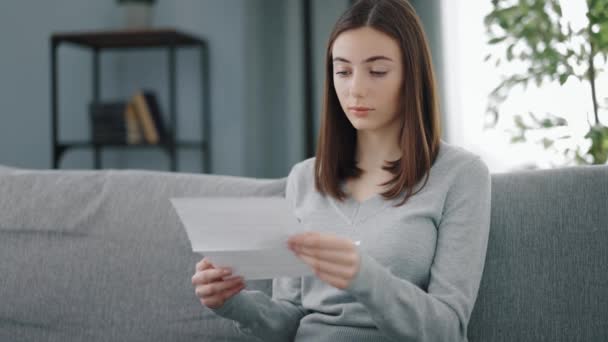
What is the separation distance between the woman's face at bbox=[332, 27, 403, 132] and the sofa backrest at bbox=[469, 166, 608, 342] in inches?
11.9

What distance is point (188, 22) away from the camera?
12.3ft

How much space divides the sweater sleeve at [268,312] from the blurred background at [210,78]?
217 centimetres

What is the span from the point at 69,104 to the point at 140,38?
682 mm

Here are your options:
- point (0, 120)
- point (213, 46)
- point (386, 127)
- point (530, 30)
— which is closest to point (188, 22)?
point (213, 46)

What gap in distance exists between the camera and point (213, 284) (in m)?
1.09

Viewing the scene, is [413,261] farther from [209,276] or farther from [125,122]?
[125,122]

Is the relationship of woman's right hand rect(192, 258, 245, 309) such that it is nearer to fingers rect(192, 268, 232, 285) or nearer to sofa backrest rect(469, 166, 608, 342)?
fingers rect(192, 268, 232, 285)

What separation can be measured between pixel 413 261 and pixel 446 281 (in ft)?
0.21

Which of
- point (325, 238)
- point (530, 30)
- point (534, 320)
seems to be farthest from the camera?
point (530, 30)

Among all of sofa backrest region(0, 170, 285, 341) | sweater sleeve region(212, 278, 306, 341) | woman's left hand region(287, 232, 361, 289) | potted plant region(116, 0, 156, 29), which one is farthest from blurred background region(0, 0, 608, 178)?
woman's left hand region(287, 232, 361, 289)

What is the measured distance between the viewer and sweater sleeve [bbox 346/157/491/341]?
0.96 metres

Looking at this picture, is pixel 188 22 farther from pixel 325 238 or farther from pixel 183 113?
pixel 325 238

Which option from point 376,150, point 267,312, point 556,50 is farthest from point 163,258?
point 556,50

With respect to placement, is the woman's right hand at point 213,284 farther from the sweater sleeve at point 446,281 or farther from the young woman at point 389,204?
the sweater sleeve at point 446,281
